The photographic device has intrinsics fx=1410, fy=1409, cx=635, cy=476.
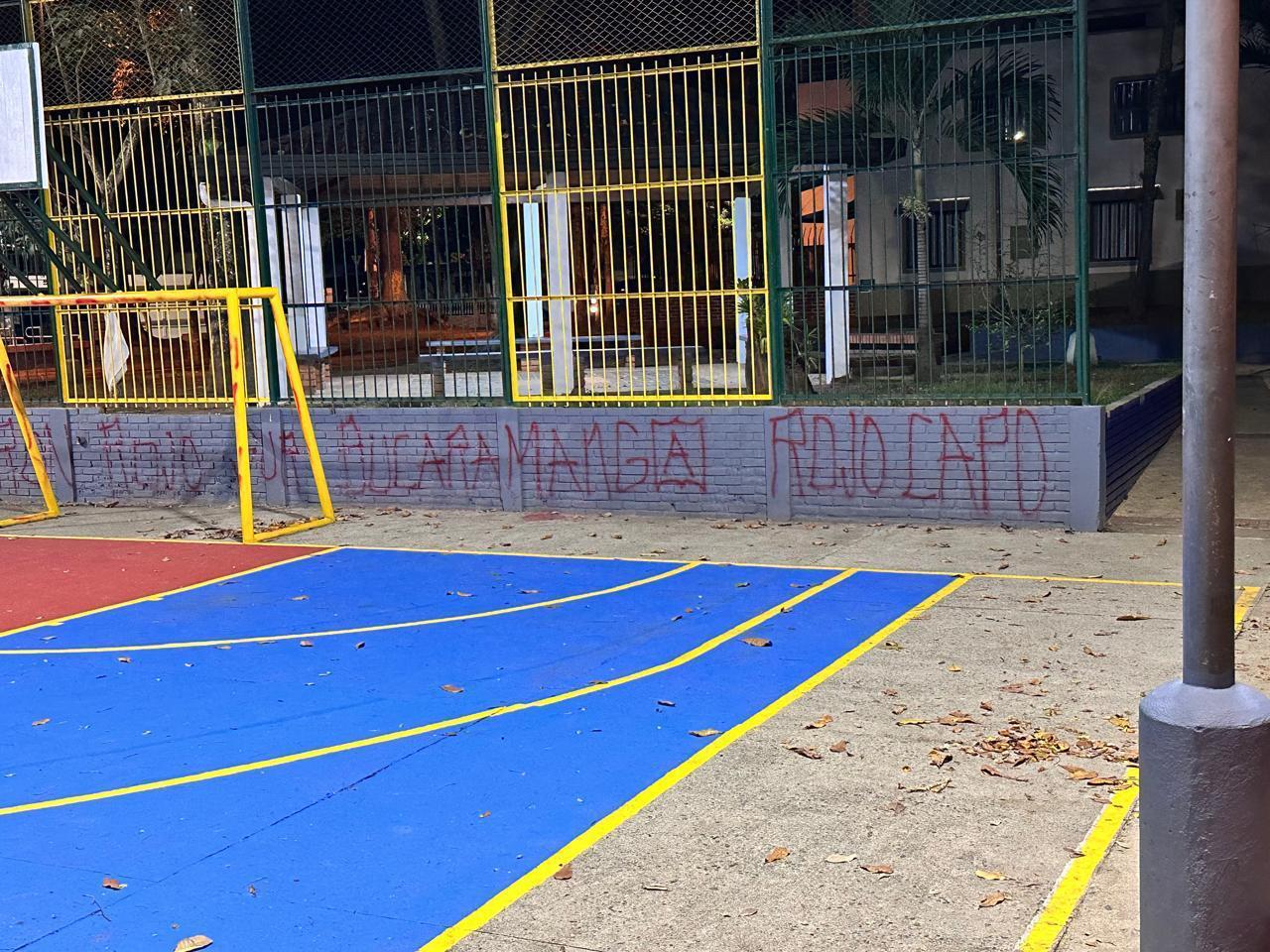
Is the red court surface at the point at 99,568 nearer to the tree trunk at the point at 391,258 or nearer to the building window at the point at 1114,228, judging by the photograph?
the tree trunk at the point at 391,258

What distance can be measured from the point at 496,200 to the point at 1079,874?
9.65 meters

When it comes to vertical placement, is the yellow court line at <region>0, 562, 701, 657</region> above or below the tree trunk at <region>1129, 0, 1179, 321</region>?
below

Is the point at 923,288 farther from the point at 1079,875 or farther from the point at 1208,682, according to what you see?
the point at 1208,682

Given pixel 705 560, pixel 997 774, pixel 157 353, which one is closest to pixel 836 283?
pixel 705 560

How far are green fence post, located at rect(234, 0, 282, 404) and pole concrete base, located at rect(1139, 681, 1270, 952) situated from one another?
38.5 ft

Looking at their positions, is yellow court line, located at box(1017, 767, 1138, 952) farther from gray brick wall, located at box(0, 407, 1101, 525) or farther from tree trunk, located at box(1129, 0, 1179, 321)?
tree trunk, located at box(1129, 0, 1179, 321)

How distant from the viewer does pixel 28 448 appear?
46.1 ft

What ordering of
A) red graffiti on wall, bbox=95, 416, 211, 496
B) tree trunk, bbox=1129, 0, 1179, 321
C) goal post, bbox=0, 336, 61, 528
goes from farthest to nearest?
tree trunk, bbox=1129, 0, 1179, 321 < red graffiti on wall, bbox=95, 416, 211, 496 < goal post, bbox=0, 336, 61, 528

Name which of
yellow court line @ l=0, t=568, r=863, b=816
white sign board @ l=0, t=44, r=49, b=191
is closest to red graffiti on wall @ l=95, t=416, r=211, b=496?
white sign board @ l=0, t=44, r=49, b=191

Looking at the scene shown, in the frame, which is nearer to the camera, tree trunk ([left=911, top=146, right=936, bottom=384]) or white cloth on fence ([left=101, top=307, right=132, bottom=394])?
tree trunk ([left=911, top=146, right=936, bottom=384])

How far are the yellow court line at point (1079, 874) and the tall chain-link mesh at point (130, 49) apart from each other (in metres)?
12.5

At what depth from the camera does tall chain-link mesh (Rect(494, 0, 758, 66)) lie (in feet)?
43.0

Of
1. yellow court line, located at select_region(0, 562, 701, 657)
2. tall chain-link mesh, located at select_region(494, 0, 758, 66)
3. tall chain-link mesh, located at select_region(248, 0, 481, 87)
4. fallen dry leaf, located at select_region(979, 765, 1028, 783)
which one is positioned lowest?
fallen dry leaf, located at select_region(979, 765, 1028, 783)

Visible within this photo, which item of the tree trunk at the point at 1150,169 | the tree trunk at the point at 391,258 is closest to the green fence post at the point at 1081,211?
the tree trunk at the point at 391,258
